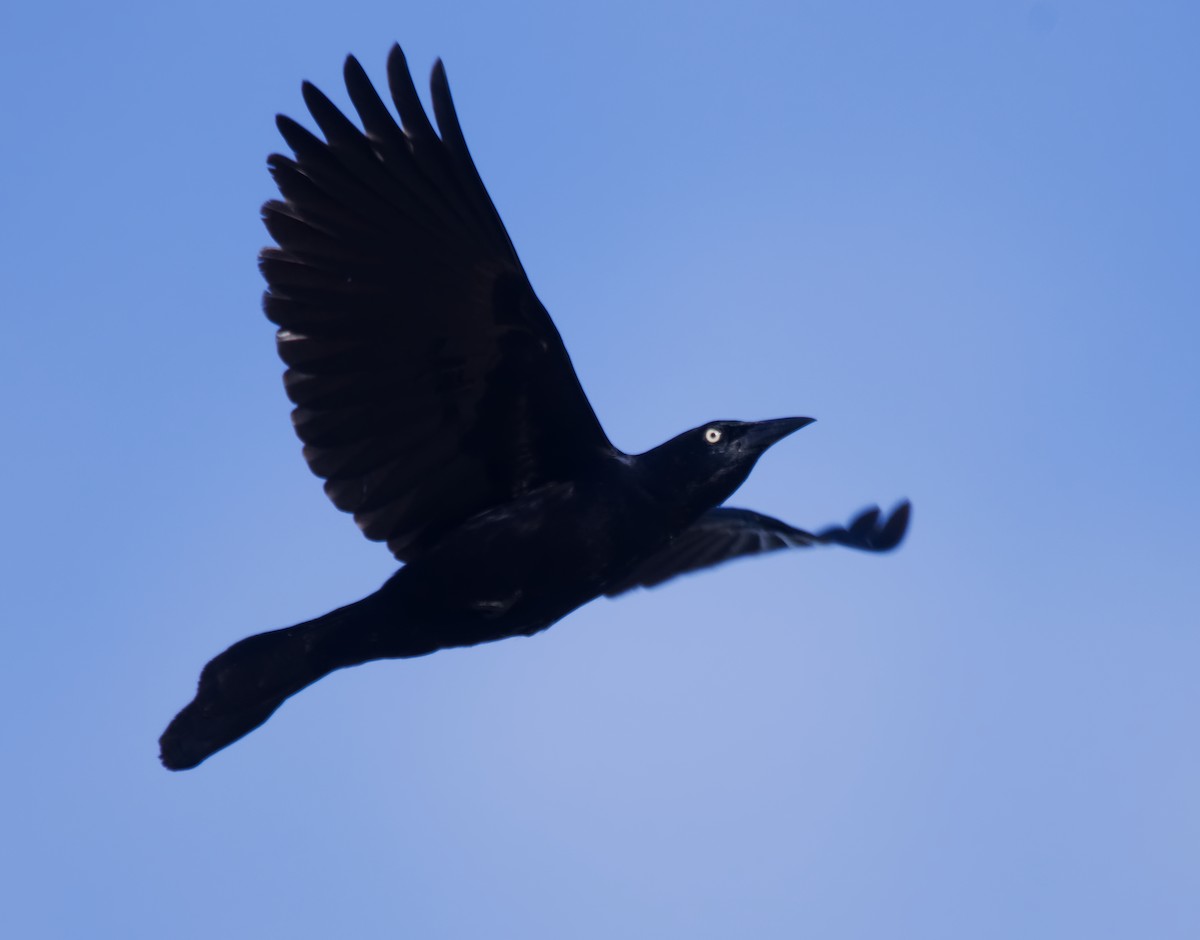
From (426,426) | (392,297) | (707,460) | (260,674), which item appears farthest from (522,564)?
(392,297)

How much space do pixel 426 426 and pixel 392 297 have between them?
96 cm

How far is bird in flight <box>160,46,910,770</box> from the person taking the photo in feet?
37.3

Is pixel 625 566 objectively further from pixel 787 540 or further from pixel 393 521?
pixel 787 540

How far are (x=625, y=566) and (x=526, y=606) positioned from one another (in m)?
0.77

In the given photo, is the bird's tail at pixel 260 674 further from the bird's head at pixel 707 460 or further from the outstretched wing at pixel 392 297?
the bird's head at pixel 707 460

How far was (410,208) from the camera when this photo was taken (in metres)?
11.4

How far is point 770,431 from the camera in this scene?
A: 12.2 metres

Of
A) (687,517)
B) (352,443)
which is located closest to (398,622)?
(352,443)

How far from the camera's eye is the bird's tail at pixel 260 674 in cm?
1140

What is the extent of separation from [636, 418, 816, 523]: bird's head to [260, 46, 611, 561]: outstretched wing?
2.47 feet

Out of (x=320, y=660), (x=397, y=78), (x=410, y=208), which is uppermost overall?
(x=397, y=78)

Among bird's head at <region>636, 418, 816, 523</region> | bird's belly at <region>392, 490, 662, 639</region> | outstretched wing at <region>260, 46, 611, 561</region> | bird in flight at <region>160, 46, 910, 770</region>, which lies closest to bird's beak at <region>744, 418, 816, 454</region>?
bird's head at <region>636, 418, 816, 523</region>

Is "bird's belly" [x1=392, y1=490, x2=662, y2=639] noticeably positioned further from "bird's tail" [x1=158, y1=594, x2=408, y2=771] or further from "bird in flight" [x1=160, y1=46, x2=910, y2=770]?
"bird's tail" [x1=158, y1=594, x2=408, y2=771]

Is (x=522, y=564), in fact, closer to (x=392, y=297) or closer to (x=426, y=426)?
(x=426, y=426)
